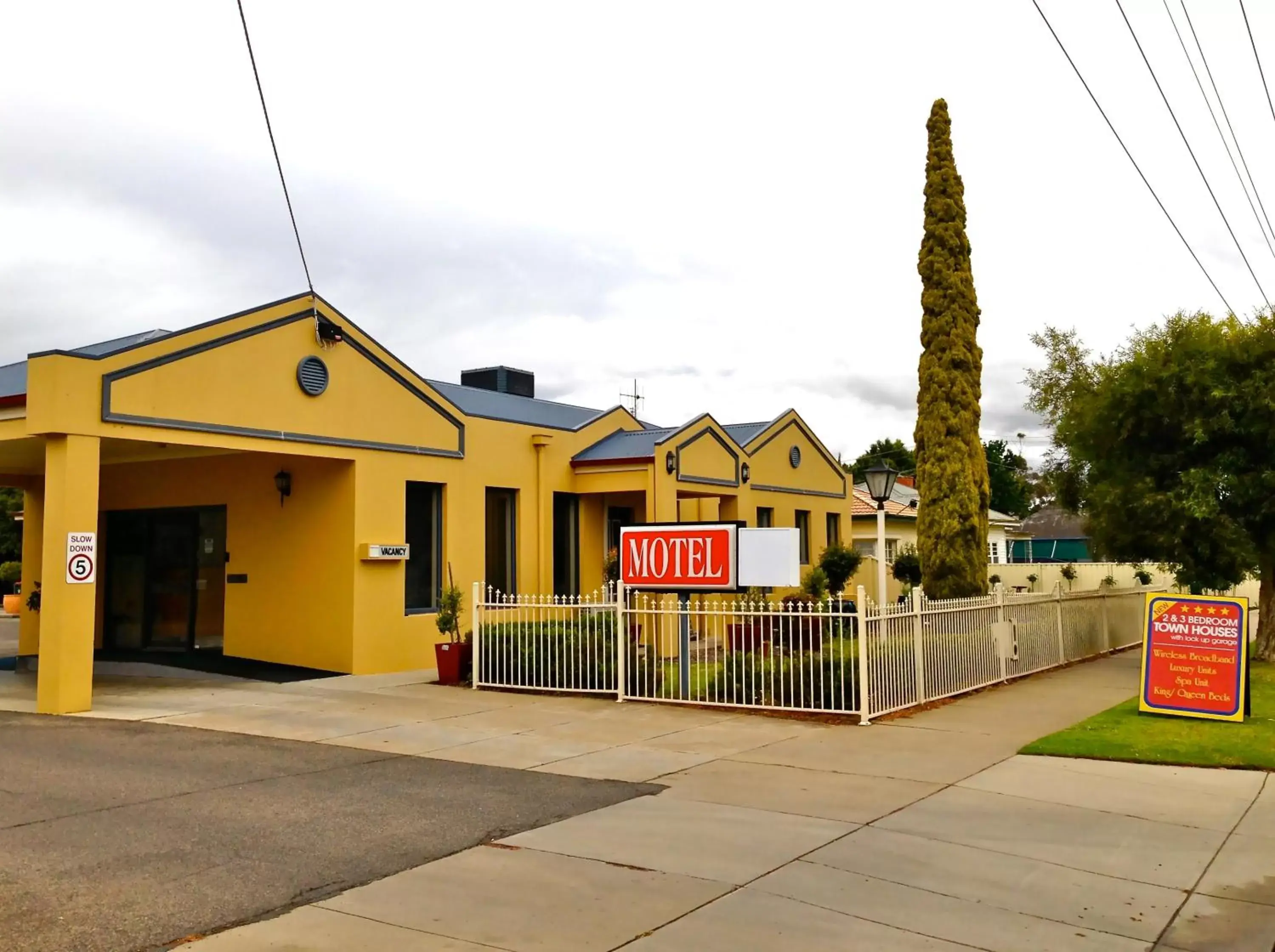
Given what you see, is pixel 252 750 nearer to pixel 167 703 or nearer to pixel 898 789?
pixel 167 703

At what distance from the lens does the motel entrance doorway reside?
1761 centimetres

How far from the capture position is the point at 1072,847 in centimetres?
695

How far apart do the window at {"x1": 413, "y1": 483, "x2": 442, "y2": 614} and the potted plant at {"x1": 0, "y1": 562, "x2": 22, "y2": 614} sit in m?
21.2

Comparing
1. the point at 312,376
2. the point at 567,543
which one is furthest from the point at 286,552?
the point at 567,543

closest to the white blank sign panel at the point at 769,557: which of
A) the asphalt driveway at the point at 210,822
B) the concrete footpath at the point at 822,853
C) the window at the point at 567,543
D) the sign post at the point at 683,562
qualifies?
the sign post at the point at 683,562

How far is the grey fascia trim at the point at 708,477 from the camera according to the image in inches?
781

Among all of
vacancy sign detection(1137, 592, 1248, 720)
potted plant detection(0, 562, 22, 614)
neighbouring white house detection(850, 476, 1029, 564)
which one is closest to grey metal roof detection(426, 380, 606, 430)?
vacancy sign detection(1137, 592, 1248, 720)

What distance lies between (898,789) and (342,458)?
968cm

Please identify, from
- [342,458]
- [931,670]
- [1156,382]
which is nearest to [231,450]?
[342,458]

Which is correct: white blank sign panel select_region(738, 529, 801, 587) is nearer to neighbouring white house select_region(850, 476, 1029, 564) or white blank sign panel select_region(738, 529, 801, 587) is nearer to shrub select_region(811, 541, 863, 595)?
shrub select_region(811, 541, 863, 595)

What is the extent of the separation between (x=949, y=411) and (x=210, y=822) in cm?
1343

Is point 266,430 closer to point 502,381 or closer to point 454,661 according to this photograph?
point 454,661

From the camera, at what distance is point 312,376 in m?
15.1

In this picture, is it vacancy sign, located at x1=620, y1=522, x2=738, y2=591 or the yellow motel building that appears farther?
vacancy sign, located at x1=620, y1=522, x2=738, y2=591
